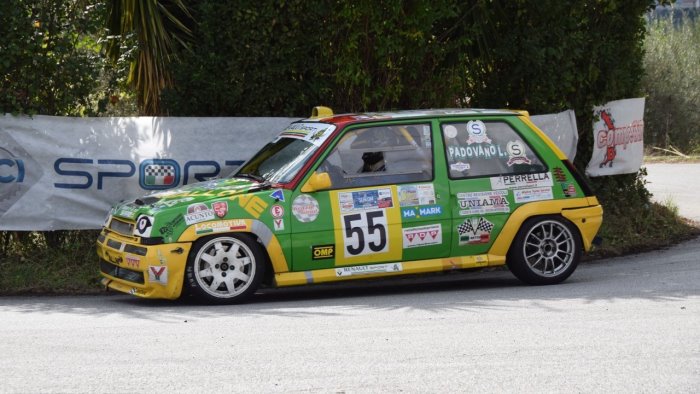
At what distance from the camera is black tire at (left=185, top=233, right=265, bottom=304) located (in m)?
9.37

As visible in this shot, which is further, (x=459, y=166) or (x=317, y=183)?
(x=459, y=166)

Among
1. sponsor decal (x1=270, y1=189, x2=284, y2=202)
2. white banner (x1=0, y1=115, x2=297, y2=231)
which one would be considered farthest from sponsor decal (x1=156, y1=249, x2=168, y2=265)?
white banner (x1=0, y1=115, x2=297, y2=231)

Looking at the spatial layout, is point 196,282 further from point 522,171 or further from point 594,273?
point 594,273

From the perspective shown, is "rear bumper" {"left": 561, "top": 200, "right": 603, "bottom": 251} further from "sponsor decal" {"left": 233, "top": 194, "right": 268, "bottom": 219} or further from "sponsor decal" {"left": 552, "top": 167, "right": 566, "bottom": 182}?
"sponsor decal" {"left": 233, "top": 194, "right": 268, "bottom": 219}

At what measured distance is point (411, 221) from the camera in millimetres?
9859

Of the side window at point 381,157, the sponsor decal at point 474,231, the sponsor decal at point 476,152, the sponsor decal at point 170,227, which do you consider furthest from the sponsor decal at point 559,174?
the sponsor decal at point 170,227

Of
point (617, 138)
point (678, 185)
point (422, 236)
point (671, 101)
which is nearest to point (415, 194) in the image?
point (422, 236)

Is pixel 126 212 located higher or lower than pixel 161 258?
higher

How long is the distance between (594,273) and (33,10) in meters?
6.35

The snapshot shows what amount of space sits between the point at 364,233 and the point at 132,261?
2004mm

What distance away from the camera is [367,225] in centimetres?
973

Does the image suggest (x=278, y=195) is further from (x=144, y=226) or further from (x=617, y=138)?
(x=617, y=138)

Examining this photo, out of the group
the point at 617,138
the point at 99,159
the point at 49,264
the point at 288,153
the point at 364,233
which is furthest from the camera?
the point at 617,138

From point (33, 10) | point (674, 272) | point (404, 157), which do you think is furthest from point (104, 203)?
point (674, 272)
